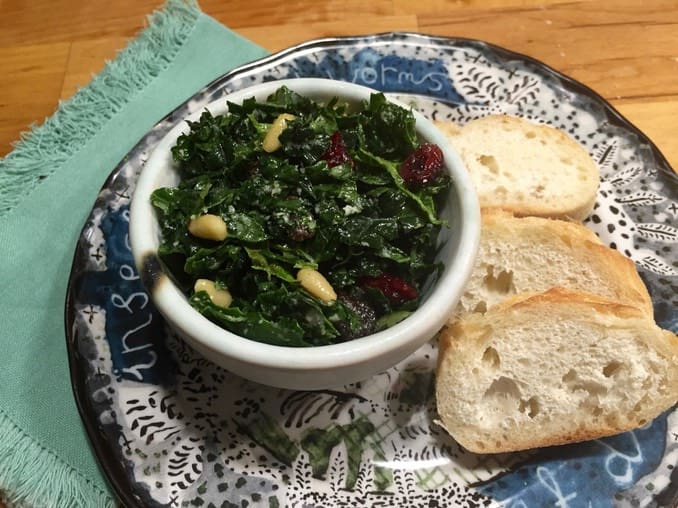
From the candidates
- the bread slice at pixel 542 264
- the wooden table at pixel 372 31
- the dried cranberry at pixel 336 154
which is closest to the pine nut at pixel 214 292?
the dried cranberry at pixel 336 154

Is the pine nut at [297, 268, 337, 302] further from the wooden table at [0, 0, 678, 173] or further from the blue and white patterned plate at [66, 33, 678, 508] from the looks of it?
the wooden table at [0, 0, 678, 173]

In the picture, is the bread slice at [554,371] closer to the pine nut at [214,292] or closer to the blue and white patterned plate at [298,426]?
the blue and white patterned plate at [298,426]

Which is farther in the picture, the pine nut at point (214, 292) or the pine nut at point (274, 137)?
the pine nut at point (274, 137)

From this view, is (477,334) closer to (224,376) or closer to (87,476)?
(224,376)

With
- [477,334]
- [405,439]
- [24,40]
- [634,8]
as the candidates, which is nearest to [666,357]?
[477,334]

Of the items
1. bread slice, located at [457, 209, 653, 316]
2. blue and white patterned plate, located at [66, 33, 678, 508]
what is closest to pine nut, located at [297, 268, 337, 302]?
blue and white patterned plate, located at [66, 33, 678, 508]

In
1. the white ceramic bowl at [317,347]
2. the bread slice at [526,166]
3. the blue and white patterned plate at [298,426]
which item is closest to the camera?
the white ceramic bowl at [317,347]

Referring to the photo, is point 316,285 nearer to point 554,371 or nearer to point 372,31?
point 554,371
